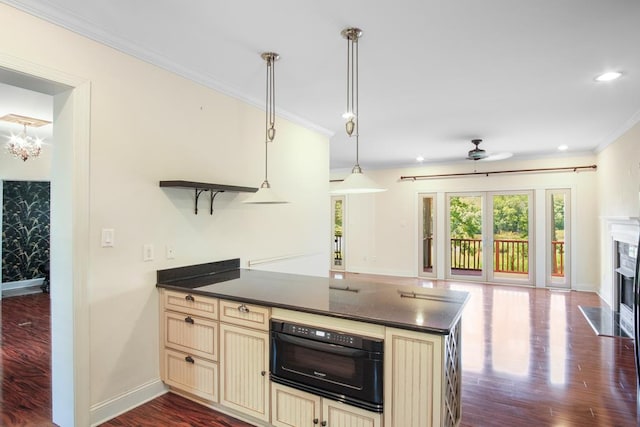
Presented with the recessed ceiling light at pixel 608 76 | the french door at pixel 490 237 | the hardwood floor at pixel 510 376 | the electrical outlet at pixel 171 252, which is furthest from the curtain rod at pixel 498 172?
the electrical outlet at pixel 171 252

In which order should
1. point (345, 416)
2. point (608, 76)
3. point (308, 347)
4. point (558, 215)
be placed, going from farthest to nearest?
point (558, 215), point (608, 76), point (308, 347), point (345, 416)

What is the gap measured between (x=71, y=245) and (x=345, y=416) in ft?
6.45

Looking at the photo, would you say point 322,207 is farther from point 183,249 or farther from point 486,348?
point 486,348

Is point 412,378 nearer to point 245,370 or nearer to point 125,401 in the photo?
point 245,370

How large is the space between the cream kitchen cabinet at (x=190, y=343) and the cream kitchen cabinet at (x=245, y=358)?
3.6 inches

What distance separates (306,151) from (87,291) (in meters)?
2.85

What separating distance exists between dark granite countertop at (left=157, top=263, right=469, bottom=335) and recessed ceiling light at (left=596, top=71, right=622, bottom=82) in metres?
2.34

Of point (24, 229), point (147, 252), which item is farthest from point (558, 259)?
point (24, 229)

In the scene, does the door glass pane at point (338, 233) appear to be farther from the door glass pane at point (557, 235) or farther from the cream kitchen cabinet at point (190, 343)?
the cream kitchen cabinet at point (190, 343)

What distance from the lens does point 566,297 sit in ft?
20.4

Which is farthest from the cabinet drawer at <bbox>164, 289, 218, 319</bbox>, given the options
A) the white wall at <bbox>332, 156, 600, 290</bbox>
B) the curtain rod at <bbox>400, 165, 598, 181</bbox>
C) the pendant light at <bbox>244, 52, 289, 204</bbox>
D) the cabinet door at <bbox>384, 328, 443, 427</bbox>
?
the curtain rod at <bbox>400, 165, 598, 181</bbox>

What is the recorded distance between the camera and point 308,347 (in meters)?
2.04

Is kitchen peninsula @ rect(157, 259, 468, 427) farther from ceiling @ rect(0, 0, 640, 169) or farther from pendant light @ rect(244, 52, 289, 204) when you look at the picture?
ceiling @ rect(0, 0, 640, 169)

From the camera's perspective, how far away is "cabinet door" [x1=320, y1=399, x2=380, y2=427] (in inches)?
73.0
